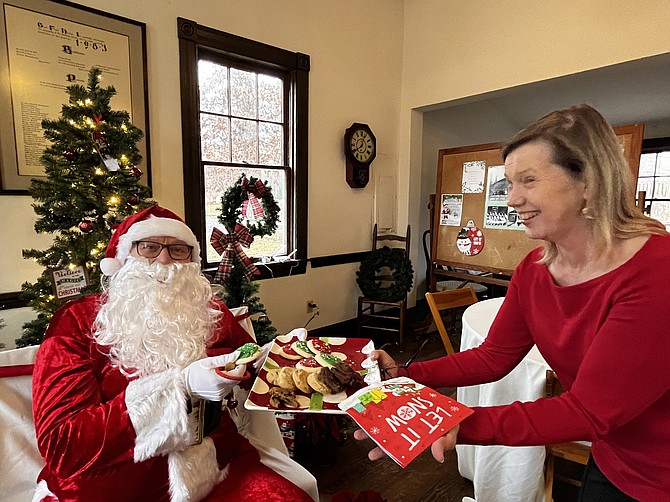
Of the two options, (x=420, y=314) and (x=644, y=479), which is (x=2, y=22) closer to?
(x=644, y=479)

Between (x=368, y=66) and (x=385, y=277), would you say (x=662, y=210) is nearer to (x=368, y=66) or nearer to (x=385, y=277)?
(x=385, y=277)

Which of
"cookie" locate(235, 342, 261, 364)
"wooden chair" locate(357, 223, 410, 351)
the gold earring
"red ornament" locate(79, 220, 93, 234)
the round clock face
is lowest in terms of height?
"wooden chair" locate(357, 223, 410, 351)

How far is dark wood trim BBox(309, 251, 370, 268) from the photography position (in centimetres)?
385

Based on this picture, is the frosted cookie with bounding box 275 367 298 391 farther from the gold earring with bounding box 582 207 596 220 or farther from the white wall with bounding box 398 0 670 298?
the white wall with bounding box 398 0 670 298

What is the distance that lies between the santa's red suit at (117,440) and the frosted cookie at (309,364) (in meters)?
0.32

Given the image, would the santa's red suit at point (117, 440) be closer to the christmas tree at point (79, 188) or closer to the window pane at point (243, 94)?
the christmas tree at point (79, 188)

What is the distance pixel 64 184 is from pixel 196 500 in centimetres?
138

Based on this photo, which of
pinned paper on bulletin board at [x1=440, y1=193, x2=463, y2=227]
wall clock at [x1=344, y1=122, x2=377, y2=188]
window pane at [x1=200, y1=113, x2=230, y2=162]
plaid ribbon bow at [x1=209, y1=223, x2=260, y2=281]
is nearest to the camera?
plaid ribbon bow at [x1=209, y1=223, x2=260, y2=281]

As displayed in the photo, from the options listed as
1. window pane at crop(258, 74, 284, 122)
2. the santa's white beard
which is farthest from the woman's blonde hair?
window pane at crop(258, 74, 284, 122)

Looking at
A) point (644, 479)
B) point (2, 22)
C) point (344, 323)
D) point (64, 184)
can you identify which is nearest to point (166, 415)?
point (644, 479)

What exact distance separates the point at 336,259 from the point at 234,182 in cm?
128

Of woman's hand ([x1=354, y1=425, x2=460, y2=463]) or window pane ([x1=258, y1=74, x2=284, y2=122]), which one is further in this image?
window pane ([x1=258, y1=74, x2=284, y2=122])

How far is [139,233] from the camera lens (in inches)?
55.0

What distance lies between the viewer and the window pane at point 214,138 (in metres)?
3.09
